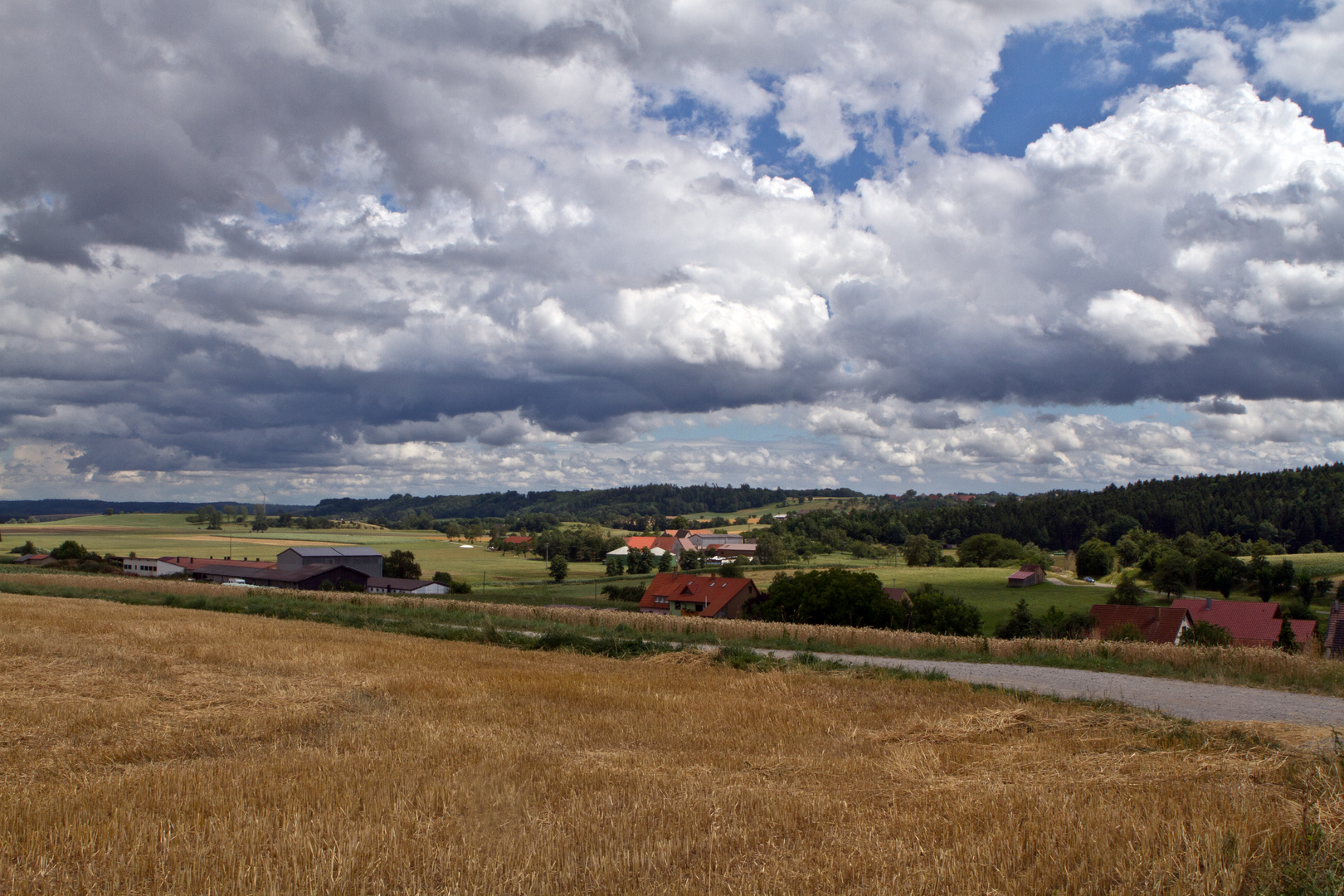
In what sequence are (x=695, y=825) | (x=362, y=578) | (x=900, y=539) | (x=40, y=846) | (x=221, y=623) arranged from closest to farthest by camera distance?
(x=40, y=846), (x=695, y=825), (x=221, y=623), (x=362, y=578), (x=900, y=539)

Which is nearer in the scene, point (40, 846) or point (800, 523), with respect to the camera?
point (40, 846)

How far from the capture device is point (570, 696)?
1653 centimetres

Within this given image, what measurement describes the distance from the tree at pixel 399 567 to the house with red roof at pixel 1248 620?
86256mm

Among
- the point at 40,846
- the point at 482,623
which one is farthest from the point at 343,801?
the point at 482,623

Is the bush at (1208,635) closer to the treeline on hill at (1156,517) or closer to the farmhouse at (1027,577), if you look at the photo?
the farmhouse at (1027,577)

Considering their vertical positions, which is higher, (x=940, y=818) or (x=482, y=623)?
(x=940, y=818)

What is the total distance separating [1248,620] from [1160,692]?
50.4 metres

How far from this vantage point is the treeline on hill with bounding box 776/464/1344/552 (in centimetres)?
16012

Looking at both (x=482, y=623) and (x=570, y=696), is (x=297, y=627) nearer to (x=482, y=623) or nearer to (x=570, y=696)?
(x=482, y=623)

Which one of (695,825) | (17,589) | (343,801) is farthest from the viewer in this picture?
(17,589)

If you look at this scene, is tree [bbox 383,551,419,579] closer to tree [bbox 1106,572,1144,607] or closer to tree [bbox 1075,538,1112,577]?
tree [bbox 1106,572,1144,607]

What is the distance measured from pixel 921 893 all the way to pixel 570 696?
11.0 meters

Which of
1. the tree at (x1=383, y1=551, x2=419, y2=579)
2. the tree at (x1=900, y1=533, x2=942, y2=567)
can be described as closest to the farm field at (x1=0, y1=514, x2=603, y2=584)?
the tree at (x1=383, y1=551, x2=419, y2=579)

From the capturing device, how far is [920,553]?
144m
